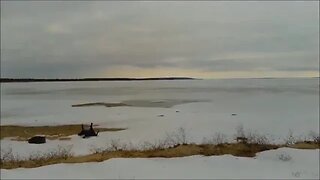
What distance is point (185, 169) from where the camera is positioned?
890cm

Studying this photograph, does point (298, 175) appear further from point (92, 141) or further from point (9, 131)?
point (9, 131)

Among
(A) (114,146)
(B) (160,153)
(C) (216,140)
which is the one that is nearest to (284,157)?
(B) (160,153)

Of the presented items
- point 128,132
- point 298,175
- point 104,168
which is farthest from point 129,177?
point 128,132

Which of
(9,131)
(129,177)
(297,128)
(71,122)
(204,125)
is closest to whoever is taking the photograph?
(129,177)

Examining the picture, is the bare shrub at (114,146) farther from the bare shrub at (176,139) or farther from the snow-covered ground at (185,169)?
the snow-covered ground at (185,169)

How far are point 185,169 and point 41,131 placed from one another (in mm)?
19073

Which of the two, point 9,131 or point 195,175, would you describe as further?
point 9,131

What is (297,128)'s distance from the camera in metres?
22.2

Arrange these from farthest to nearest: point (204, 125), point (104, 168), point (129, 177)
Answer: point (204, 125)
point (104, 168)
point (129, 177)

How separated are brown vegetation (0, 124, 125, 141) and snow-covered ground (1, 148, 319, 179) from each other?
14130mm

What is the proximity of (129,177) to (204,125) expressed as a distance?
16525mm

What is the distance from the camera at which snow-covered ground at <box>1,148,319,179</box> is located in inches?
331

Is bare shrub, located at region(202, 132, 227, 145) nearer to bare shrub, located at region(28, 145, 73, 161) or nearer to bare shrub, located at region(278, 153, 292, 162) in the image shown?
bare shrub, located at region(28, 145, 73, 161)

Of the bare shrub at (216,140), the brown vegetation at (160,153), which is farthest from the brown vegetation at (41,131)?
the brown vegetation at (160,153)
